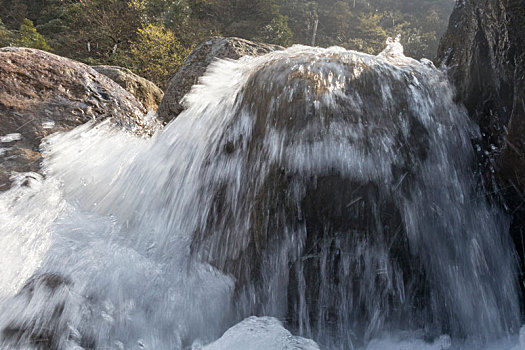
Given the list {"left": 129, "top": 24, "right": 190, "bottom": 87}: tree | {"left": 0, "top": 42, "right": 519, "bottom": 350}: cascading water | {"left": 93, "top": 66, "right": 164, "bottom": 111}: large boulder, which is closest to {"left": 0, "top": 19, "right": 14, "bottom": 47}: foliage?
{"left": 129, "top": 24, "right": 190, "bottom": 87}: tree

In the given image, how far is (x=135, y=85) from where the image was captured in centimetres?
518

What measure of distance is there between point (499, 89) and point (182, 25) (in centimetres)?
1297

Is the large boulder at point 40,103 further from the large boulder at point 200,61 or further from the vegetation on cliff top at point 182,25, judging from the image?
the vegetation on cliff top at point 182,25

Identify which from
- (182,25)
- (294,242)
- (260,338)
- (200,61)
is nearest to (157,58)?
(182,25)

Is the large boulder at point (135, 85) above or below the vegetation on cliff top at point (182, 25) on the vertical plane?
below

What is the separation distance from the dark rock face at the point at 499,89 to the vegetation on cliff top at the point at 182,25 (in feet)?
25.9

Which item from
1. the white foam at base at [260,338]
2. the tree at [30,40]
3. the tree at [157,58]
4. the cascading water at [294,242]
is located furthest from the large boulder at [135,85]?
the tree at [30,40]

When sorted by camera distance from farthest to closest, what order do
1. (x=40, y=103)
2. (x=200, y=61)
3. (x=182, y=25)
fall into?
(x=182, y=25) → (x=200, y=61) → (x=40, y=103)

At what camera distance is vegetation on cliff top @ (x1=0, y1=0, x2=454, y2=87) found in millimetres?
10469

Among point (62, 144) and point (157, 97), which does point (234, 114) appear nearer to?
point (62, 144)

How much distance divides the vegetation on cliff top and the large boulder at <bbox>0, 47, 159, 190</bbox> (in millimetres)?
6141

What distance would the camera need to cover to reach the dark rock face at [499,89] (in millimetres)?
1941

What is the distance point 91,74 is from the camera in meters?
3.31

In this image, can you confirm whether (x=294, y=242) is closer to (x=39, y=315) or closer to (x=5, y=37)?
(x=39, y=315)
